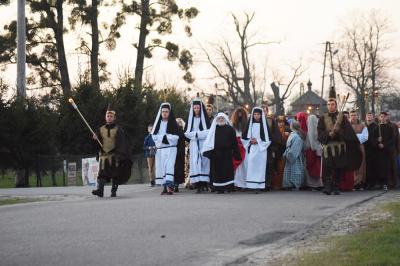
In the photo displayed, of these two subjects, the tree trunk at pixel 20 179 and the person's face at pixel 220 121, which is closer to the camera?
the person's face at pixel 220 121

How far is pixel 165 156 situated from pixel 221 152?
1.29 metres

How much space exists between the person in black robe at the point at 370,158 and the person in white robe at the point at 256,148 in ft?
8.76

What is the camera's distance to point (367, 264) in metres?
6.87

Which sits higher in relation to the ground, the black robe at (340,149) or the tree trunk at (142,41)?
the tree trunk at (142,41)

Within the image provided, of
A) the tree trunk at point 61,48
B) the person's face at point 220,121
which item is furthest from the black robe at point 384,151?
the tree trunk at point 61,48

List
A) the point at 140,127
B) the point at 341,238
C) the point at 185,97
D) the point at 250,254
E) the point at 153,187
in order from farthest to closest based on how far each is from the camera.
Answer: the point at 185,97 → the point at 140,127 → the point at 153,187 → the point at 341,238 → the point at 250,254

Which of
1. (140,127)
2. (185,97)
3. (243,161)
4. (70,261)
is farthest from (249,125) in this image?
(185,97)

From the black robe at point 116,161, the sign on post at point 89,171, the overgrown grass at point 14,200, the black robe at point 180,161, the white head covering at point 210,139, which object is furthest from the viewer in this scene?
the sign on post at point 89,171

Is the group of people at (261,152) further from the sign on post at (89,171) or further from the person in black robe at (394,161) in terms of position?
the sign on post at (89,171)

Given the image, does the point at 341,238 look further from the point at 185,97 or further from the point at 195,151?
the point at 185,97

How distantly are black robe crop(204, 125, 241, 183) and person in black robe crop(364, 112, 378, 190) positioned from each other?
135 inches

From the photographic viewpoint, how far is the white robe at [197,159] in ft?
55.1

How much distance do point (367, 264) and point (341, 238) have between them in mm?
1907

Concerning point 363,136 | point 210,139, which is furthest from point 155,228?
point 363,136
